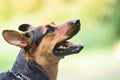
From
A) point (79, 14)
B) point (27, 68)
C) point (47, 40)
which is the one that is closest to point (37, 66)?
point (27, 68)

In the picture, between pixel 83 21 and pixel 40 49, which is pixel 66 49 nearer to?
pixel 40 49

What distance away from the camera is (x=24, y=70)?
4.39 m

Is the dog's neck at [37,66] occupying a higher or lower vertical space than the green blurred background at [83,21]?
higher

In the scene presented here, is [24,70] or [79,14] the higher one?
[24,70]

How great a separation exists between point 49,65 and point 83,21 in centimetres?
504

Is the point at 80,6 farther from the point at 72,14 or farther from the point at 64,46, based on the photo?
the point at 64,46

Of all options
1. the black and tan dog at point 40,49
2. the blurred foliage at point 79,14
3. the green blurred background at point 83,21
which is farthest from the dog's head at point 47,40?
A: the blurred foliage at point 79,14

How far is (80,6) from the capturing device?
371 inches

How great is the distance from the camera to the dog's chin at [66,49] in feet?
14.8

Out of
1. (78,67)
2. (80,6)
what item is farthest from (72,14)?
(78,67)

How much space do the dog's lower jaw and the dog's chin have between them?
0.19 feet

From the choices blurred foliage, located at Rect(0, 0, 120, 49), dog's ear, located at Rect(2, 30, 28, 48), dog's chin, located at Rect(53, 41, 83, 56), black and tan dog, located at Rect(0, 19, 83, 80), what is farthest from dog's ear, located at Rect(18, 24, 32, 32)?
blurred foliage, located at Rect(0, 0, 120, 49)

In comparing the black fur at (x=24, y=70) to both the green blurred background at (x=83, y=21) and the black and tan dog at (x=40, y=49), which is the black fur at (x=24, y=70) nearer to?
the black and tan dog at (x=40, y=49)

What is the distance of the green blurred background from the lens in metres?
8.72
